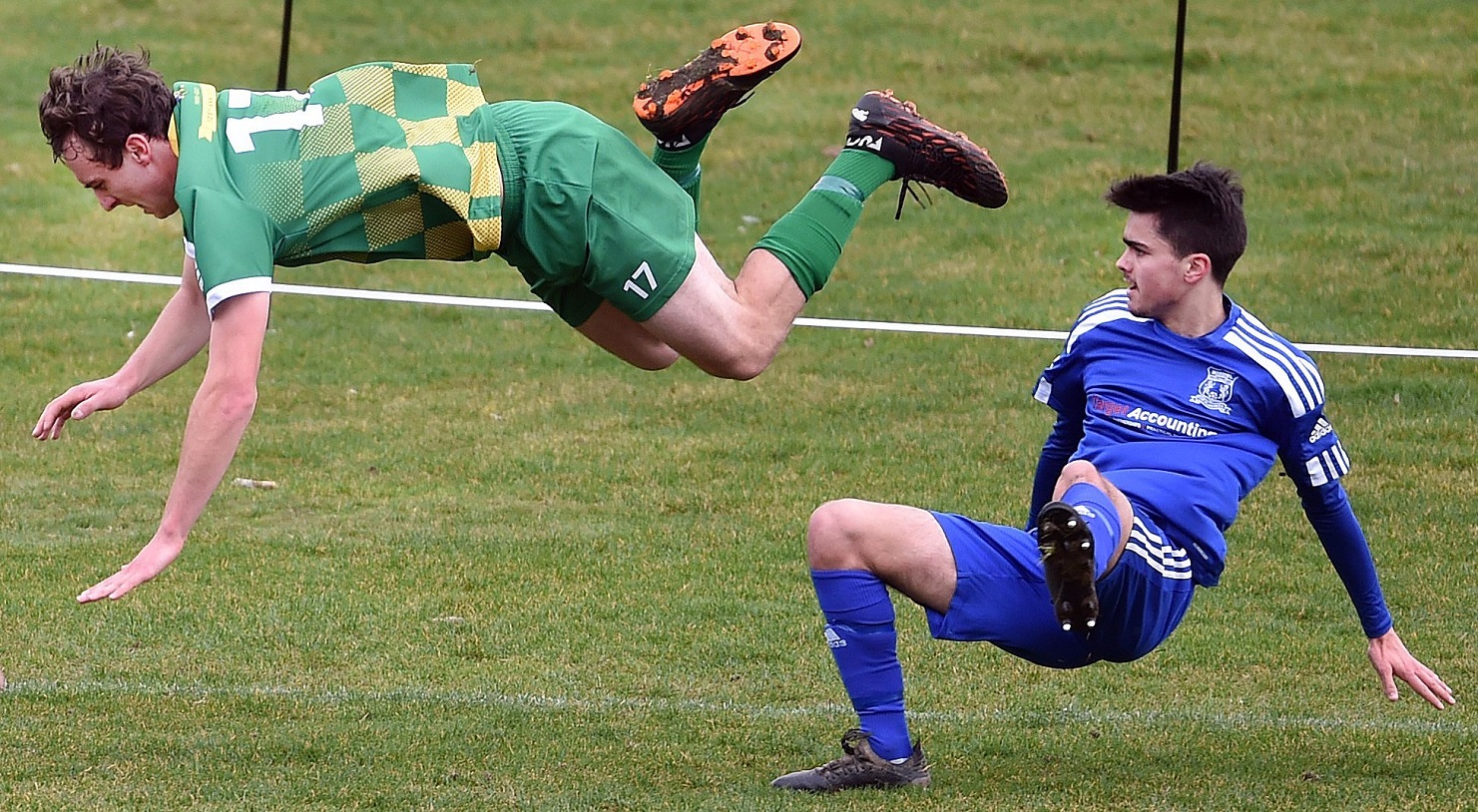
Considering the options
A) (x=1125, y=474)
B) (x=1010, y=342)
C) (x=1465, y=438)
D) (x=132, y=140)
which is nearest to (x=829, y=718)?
(x=1125, y=474)

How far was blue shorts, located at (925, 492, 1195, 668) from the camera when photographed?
432 centimetres

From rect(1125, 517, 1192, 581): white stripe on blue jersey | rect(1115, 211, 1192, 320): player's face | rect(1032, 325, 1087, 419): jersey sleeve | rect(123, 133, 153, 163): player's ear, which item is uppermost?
rect(1115, 211, 1192, 320): player's face

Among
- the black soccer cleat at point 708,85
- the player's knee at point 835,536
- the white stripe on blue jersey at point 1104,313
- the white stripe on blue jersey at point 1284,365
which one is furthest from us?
the black soccer cleat at point 708,85

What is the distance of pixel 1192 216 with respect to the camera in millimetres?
4598

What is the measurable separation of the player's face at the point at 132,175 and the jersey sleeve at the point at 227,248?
5.9 inches

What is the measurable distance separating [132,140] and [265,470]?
4086 millimetres

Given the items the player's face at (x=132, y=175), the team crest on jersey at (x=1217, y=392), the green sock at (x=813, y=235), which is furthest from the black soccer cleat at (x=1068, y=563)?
the player's face at (x=132, y=175)

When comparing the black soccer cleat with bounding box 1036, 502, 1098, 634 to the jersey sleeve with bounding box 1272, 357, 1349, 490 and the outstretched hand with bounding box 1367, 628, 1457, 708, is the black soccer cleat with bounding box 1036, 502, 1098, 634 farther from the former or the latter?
the outstretched hand with bounding box 1367, 628, 1457, 708

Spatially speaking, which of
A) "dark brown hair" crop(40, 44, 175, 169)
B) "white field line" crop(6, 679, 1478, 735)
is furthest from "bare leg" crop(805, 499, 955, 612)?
"dark brown hair" crop(40, 44, 175, 169)

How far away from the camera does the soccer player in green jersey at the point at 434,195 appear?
14.3ft

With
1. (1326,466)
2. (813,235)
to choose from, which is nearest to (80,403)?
(813,235)

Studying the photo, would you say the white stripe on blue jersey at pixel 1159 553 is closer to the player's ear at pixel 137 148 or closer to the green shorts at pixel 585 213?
the green shorts at pixel 585 213

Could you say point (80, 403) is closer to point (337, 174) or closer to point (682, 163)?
point (337, 174)

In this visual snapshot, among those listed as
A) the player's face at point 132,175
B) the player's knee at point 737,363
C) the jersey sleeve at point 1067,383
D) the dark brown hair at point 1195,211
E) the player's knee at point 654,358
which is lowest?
the player's knee at point 654,358
